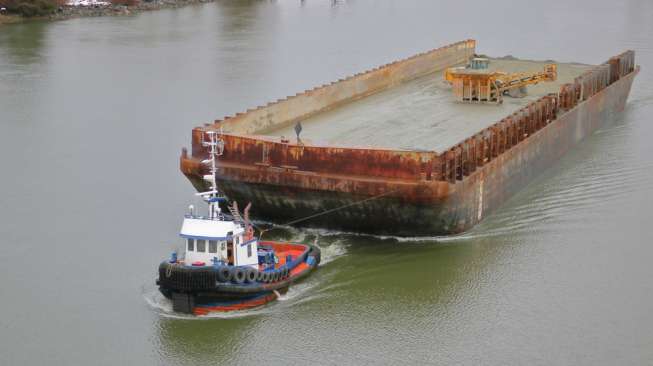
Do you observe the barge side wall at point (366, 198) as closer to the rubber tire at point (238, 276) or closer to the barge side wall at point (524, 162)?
the barge side wall at point (524, 162)

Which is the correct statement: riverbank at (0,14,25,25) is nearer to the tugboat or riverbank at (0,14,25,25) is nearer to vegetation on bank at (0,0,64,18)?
vegetation on bank at (0,0,64,18)

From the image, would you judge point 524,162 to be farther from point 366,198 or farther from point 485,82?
point 366,198

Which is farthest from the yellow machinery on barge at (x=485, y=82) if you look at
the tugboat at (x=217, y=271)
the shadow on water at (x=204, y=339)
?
the shadow on water at (x=204, y=339)

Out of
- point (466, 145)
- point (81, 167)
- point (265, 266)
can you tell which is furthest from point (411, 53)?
point (265, 266)

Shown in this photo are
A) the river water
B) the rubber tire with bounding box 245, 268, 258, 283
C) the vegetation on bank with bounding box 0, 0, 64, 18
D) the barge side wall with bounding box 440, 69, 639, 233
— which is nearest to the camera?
the river water

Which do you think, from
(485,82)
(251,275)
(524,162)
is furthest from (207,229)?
(485,82)

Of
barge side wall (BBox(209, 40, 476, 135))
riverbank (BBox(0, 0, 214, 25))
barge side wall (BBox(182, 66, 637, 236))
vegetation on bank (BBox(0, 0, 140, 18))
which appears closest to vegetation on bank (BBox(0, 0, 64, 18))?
vegetation on bank (BBox(0, 0, 140, 18))
